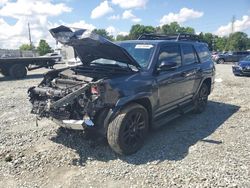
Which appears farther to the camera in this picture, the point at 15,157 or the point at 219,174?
the point at 15,157

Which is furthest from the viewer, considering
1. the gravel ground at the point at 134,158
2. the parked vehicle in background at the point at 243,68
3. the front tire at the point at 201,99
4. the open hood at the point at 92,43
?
the parked vehicle in background at the point at 243,68

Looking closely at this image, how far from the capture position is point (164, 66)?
200 inches

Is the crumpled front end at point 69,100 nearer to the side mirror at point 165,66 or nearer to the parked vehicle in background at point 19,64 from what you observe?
the side mirror at point 165,66

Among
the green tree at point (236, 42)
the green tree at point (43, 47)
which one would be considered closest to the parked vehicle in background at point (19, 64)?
the green tree at point (43, 47)

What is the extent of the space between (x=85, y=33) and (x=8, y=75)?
559 inches

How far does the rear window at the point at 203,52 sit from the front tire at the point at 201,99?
70cm

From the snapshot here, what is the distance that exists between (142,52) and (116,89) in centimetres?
137

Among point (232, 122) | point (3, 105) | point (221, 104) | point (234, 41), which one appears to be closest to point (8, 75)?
point (3, 105)

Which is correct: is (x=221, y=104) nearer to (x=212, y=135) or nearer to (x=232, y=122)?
(x=232, y=122)

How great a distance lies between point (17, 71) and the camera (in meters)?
16.4

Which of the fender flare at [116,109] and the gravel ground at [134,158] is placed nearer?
the gravel ground at [134,158]

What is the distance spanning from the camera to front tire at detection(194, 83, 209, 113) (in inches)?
278

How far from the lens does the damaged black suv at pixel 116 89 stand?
170 inches

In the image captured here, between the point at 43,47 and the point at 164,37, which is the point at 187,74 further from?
the point at 43,47
